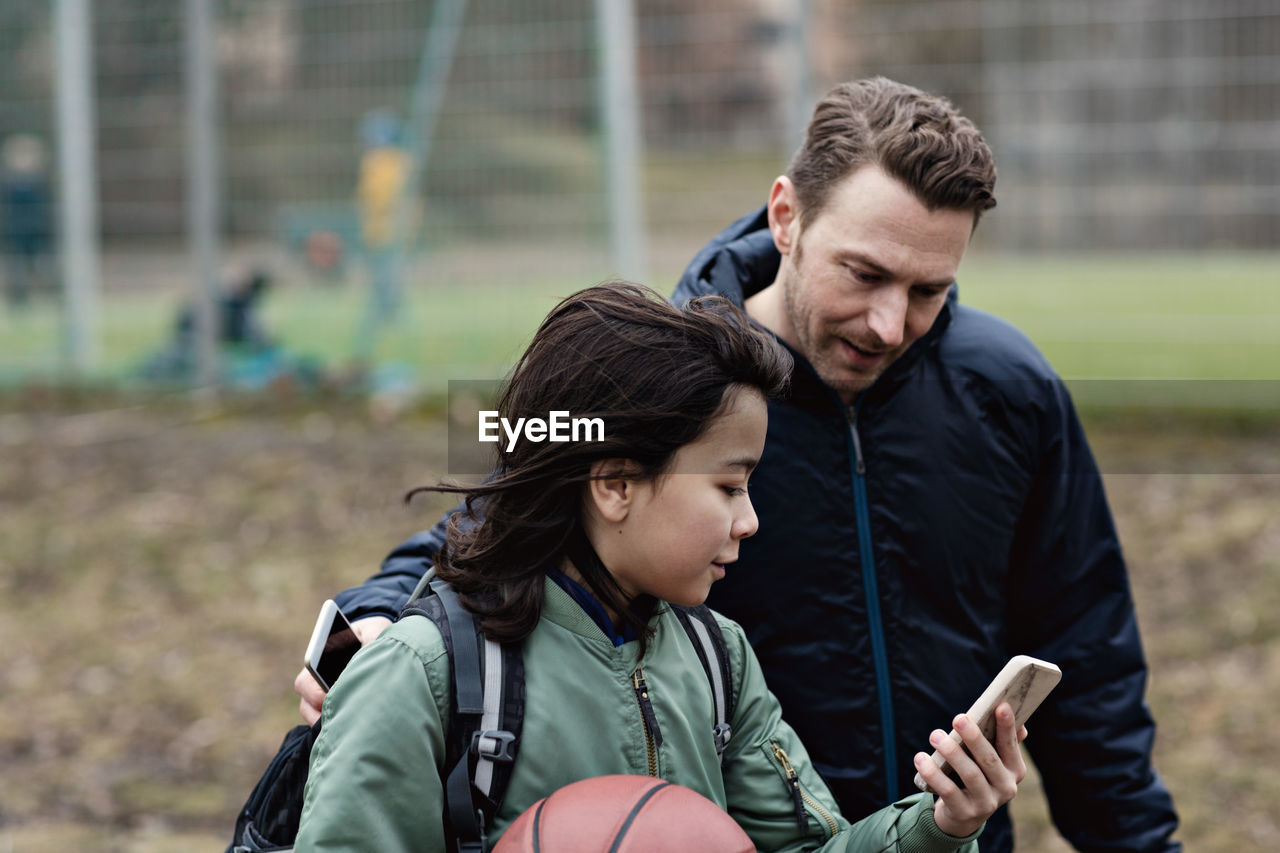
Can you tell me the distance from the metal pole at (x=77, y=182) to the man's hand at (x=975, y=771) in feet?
28.7

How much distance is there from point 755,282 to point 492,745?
1167mm

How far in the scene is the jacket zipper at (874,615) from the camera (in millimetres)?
2592

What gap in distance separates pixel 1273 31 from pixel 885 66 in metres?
2.04

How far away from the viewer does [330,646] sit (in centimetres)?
225

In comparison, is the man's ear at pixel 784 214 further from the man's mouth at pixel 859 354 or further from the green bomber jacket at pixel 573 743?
the green bomber jacket at pixel 573 743

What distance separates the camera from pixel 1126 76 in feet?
27.5

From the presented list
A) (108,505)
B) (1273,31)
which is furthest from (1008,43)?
(108,505)

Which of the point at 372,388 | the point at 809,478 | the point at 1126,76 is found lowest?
the point at 372,388

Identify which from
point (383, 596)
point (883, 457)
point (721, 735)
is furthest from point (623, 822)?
point (883, 457)

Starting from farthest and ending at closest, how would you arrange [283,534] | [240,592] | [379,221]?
1. [379,221]
2. [283,534]
3. [240,592]

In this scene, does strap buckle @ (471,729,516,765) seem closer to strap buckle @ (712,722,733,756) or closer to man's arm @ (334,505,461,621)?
strap buckle @ (712,722,733,756)

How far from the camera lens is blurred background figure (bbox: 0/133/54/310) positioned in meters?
9.82

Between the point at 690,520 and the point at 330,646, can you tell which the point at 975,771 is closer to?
the point at 690,520

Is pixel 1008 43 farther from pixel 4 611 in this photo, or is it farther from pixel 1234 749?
pixel 4 611
